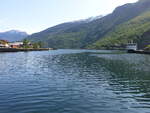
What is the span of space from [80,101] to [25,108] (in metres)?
8.48

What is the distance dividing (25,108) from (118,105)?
13351 millimetres

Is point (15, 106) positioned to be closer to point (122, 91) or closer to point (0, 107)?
point (0, 107)

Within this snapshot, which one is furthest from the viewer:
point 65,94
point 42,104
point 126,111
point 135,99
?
point 65,94

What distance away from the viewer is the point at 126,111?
25859 mm

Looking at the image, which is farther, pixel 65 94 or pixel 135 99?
pixel 65 94

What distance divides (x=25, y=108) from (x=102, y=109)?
10585 millimetres

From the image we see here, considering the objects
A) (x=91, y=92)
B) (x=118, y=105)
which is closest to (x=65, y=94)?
(x=91, y=92)

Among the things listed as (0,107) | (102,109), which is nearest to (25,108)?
(0,107)

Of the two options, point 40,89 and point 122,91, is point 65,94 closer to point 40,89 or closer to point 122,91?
point 40,89

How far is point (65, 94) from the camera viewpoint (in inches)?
1363

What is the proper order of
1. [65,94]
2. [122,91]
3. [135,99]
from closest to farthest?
[135,99]
[65,94]
[122,91]

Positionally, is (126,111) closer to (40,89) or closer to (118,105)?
(118,105)

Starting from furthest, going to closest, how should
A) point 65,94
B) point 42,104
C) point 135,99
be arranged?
point 65,94 → point 135,99 → point 42,104

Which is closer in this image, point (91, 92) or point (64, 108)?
point (64, 108)
